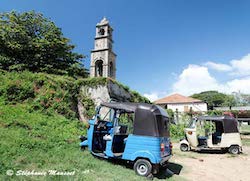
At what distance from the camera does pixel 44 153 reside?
231 inches

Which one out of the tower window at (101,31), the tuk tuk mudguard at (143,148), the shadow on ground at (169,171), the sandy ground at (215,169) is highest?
the tower window at (101,31)

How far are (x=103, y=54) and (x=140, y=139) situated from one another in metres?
18.7

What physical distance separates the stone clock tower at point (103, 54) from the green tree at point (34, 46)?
3765mm

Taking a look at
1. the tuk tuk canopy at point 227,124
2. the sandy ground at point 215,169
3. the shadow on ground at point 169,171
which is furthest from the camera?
the tuk tuk canopy at point 227,124

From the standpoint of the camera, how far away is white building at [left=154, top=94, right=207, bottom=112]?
1587 inches

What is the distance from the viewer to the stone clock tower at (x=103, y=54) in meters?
22.9

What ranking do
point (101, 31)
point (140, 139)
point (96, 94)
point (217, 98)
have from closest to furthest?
point (140, 139) < point (96, 94) < point (101, 31) < point (217, 98)

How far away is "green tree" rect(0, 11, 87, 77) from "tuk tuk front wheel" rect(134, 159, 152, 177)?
13.5m

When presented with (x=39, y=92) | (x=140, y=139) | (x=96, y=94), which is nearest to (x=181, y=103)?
(x=96, y=94)

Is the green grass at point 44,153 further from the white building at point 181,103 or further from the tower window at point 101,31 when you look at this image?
the white building at point 181,103

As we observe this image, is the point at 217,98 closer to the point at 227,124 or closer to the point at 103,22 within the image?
the point at 103,22

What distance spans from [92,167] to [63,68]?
14754 millimetres

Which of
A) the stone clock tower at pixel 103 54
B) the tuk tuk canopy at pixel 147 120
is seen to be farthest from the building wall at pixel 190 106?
the tuk tuk canopy at pixel 147 120

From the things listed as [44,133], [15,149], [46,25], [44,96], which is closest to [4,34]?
[46,25]
